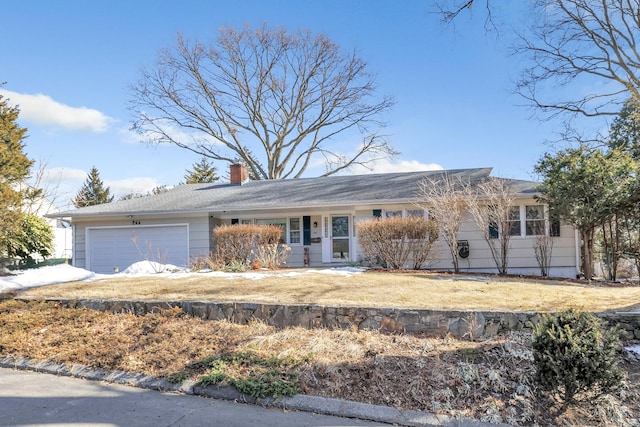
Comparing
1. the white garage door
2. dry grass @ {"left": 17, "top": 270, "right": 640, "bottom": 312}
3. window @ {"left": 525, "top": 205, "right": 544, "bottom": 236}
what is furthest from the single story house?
dry grass @ {"left": 17, "top": 270, "right": 640, "bottom": 312}

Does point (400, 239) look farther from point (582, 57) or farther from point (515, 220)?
point (582, 57)

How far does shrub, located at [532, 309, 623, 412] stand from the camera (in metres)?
3.37

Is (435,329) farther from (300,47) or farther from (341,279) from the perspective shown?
(300,47)

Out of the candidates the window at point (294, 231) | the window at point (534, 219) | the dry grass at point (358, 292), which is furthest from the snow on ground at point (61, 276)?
the window at point (534, 219)

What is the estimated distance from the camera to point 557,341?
3.49 metres

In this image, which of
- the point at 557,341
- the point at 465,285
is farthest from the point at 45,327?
the point at 465,285

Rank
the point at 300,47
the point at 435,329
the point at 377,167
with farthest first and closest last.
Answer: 1. the point at 377,167
2. the point at 300,47
3. the point at 435,329

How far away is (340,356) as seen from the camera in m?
4.55

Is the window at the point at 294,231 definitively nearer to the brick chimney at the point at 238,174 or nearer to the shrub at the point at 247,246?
the shrub at the point at 247,246

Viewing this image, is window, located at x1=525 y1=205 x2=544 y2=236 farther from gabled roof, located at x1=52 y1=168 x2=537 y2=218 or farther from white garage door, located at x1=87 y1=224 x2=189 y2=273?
white garage door, located at x1=87 y1=224 x2=189 y2=273

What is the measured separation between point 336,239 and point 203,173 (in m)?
25.0

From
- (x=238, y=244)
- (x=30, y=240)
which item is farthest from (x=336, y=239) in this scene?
(x=30, y=240)

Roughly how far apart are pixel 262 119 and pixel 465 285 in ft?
70.3

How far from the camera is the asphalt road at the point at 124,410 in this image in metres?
3.36
